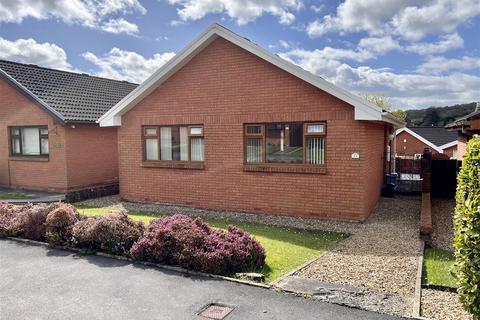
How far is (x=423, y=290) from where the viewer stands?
6.18 metres

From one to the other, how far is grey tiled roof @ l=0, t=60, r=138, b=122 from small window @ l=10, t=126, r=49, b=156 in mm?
1416

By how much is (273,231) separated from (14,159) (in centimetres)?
1390

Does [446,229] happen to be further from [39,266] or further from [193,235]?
[39,266]

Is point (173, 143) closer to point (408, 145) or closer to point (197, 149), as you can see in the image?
point (197, 149)

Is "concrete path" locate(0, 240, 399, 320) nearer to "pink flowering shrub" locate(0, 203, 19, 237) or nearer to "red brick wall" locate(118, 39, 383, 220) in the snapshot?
"pink flowering shrub" locate(0, 203, 19, 237)

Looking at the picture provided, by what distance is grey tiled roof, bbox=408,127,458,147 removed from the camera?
126 ft

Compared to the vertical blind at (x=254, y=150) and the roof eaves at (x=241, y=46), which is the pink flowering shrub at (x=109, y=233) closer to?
the vertical blind at (x=254, y=150)

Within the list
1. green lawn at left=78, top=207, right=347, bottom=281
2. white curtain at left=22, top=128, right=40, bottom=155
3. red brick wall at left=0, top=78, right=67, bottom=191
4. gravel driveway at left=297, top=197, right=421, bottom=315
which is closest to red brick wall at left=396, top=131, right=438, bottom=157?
gravel driveway at left=297, top=197, right=421, bottom=315

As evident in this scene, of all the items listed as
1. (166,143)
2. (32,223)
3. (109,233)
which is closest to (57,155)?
(166,143)

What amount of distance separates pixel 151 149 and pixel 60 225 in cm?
577

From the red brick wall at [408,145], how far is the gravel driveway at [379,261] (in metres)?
31.0

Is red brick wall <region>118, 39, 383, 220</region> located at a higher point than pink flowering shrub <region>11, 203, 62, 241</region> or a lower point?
higher

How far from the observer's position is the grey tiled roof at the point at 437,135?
38.5 metres

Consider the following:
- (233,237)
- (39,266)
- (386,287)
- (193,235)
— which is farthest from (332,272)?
(39,266)
